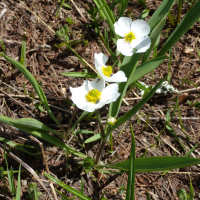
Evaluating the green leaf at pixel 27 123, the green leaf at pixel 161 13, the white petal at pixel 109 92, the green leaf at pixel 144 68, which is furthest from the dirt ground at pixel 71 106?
the green leaf at pixel 161 13

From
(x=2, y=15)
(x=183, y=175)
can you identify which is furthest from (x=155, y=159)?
(x=2, y=15)

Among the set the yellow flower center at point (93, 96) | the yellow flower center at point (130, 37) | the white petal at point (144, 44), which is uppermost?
the yellow flower center at point (130, 37)

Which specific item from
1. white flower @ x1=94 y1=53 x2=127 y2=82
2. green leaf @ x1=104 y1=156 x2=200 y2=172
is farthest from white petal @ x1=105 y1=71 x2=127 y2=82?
green leaf @ x1=104 y1=156 x2=200 y2=172

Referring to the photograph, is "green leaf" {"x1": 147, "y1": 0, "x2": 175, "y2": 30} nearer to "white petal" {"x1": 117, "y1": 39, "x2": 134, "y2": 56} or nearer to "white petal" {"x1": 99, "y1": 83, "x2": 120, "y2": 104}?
"white petal" {"x1": 117, "y1": 39, "x2": 134, "y2": 56}

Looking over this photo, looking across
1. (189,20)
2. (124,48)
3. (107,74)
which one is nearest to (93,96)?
(107,74)

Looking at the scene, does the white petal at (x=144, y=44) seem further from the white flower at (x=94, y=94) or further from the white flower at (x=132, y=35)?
the white flower at (x=94, y=94)

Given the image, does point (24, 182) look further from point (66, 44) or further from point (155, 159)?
point (66, 44)

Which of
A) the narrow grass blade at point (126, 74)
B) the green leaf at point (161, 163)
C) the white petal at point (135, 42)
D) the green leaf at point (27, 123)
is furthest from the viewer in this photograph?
the white petal at point (135, 42)

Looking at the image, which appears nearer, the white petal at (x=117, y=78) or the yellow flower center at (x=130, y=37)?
the white petal at (x=117, y=78)
